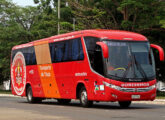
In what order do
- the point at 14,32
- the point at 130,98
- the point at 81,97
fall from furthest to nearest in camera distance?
the point at 14,32 → the point at 81,97 → the point at 130,98

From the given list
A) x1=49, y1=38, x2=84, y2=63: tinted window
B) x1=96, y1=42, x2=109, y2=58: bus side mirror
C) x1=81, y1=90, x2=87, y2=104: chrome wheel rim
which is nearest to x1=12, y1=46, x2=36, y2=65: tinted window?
x1=49, y1=38, x2=84, y2=63: tinted window

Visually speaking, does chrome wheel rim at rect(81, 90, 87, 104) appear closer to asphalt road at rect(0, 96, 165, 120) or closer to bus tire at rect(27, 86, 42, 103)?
asphalt road at rect(0, 96, 165, 120)

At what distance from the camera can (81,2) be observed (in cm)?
4103

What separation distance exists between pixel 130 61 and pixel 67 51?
4.18 meters

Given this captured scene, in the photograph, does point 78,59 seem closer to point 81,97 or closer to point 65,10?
point 81,97

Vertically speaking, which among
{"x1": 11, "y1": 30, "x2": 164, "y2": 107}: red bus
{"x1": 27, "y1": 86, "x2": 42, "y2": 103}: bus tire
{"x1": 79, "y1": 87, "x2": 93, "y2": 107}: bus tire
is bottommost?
{"x1": 27, "y1": 86, "x2": 42, "y2": 103}: bus tire

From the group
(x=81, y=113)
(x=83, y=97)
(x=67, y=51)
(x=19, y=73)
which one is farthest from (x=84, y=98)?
(x=19, y=73)

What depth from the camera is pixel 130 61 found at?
21.2 metres

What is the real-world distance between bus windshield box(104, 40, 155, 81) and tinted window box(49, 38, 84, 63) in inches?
76.2

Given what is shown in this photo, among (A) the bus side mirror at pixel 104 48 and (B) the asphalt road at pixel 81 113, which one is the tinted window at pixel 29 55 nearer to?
(B) the asphalt road at pixel 81 113

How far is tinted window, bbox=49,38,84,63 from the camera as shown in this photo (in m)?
23.0

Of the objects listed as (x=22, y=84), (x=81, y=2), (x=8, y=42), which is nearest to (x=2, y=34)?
(x=8, y=42)

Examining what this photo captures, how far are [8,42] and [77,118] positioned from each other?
40.3 m

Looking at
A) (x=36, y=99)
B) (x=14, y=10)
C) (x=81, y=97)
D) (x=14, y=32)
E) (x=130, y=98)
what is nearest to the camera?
(x=130, y=98)
